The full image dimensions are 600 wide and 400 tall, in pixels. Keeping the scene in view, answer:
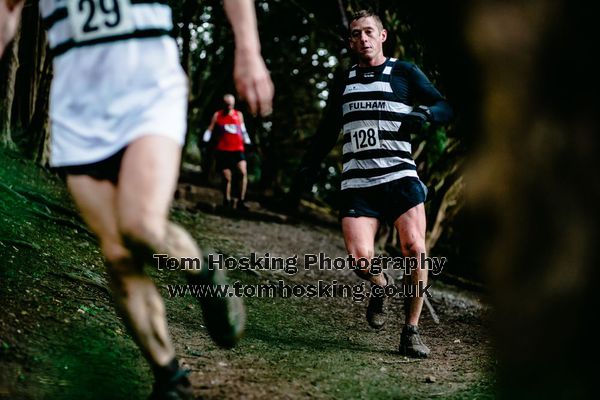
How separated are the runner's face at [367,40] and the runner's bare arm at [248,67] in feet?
7.62

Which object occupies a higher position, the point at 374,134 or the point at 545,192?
the point at 374,134

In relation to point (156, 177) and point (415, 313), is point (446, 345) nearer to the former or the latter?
point (415, 313)

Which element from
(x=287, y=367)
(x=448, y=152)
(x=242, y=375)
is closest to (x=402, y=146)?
(x=287, y=367)

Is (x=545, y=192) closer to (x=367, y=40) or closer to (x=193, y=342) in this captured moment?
(x=193, y=342)

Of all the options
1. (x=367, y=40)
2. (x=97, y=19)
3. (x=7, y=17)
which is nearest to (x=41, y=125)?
(x=367, y=40)

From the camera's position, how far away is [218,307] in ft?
8.83

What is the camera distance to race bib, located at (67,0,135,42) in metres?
2.58

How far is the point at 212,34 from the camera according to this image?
19.1 metres

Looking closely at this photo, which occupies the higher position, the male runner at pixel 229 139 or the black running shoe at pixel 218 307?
the male runner at pixel 229 139

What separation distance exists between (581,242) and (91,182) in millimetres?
1870

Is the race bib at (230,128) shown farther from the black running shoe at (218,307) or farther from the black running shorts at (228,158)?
the black running shoe at (218,307)

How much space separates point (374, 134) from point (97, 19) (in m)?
2.40

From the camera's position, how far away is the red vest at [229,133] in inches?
509

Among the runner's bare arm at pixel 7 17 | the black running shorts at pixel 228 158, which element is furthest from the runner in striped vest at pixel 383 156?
the black running shorts at pixel 228 158
